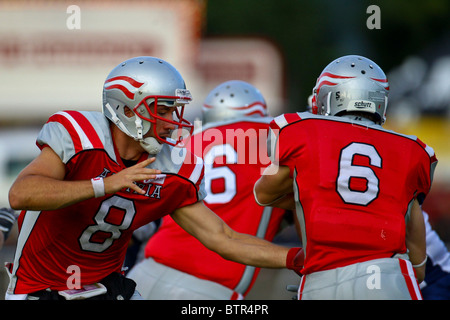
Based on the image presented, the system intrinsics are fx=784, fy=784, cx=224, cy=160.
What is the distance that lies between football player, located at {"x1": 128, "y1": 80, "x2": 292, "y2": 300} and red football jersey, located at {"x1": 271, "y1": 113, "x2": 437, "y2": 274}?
1760 millimetres

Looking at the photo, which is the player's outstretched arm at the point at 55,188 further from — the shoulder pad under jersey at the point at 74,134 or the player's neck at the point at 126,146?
the player's neck at the point at 126,146

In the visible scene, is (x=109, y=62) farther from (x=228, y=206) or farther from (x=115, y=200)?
(x=115, y=200)

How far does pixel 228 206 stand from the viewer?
235 inches

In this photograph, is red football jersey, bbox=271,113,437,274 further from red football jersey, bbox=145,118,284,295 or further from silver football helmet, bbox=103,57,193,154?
red football jersey, bbox=145,118,284,295

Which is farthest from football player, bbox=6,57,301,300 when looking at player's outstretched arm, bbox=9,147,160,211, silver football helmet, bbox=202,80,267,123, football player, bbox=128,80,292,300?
silver football helmet, bbox=202,80,267,123

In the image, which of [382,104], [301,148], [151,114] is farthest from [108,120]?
[382,104]

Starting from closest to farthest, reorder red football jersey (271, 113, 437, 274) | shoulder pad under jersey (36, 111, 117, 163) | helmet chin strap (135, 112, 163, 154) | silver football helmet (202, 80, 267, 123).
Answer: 1. red football jersey (271, 113, 437, 274)
2. shoulder pad under jersey (36, 111, 117, 163)
3. helmet chin strap (135, 112, 163, 154)
4. silver football helmet (202, 80, 267, 123)

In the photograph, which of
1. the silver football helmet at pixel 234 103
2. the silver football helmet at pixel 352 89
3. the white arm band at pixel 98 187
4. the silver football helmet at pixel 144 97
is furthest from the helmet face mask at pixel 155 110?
the silver football helmet at pixel 234 103

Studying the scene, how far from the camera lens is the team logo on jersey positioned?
448cm

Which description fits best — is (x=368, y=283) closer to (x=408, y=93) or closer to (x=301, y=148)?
(x=301, y=148)

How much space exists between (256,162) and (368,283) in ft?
7.62

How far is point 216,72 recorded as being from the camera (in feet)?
67.7

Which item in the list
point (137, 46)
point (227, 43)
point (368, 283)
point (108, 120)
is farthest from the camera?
point (227, 43)

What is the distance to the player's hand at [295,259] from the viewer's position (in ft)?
14.2
